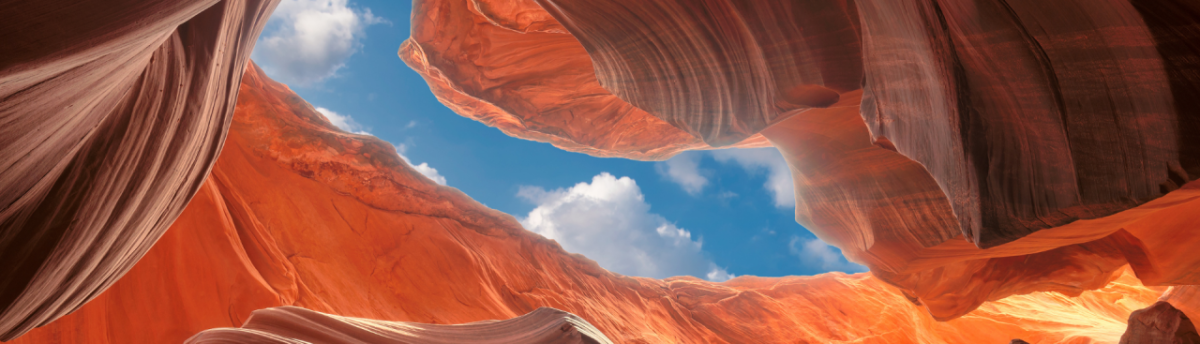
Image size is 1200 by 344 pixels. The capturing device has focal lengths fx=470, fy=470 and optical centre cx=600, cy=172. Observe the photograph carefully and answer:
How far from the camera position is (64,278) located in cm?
223

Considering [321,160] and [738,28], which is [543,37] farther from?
[738,28]

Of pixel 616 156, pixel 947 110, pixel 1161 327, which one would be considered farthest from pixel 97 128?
pixel 616 156

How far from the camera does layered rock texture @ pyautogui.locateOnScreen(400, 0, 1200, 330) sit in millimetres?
2094

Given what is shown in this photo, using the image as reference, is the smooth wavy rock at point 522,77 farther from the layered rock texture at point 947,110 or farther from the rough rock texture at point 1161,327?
the rough rock texture at point 1161,327

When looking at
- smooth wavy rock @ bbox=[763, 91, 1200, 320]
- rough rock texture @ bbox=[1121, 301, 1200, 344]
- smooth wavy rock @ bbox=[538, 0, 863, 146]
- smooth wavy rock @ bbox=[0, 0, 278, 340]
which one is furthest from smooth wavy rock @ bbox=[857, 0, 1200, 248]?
rough rock texture @ bbox=[1121, 301, 1200, 344]

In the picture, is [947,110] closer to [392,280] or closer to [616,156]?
[392,280]

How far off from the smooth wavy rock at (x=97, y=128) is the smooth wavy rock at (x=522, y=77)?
6926 millimetres

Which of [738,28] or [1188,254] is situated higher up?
[738,28]

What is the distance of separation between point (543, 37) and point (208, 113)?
8034 millimetres

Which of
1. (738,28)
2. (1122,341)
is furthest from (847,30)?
(1122,341)

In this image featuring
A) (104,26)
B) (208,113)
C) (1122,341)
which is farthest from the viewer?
(1122,341)

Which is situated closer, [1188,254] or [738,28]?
[738,28]

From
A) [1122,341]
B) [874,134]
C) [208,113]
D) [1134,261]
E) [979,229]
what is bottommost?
[1122,341]

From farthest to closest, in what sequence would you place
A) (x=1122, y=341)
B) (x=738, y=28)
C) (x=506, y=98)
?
(x=506, y=98) < (x=1122, y=341) < (x=738, y=28)
